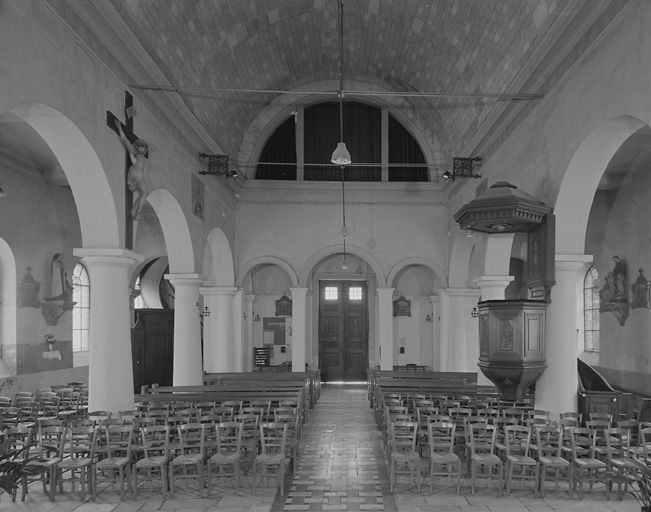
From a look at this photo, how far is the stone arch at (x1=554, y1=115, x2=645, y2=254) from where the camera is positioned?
8898 millimetres

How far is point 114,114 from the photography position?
9.52 metres

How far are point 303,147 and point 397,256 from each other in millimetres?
5066

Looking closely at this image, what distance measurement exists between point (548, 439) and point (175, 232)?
360 inches

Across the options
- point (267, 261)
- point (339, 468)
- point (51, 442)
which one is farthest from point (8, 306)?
point (267, 261)

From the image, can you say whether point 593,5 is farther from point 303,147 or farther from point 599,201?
point 303,147

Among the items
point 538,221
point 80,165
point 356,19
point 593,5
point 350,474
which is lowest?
point 350,474

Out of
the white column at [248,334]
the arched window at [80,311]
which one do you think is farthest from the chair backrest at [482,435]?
the white column at [248,334]

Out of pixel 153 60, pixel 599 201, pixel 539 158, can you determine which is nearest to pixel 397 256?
pixel 599 201

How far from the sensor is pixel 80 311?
656 inches

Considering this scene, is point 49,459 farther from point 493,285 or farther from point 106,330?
point 493,285

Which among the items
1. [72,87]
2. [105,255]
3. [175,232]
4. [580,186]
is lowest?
[105,255]

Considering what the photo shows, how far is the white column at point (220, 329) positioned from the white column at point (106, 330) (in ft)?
30.6

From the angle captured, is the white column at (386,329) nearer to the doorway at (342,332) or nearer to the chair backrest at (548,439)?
the doorway at (342,332)

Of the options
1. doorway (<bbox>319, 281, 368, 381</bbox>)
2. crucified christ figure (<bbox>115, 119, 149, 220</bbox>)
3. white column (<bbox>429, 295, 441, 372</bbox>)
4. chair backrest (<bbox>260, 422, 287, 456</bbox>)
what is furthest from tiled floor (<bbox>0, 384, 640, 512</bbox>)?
doorway (<bbox>319, 281, 368, 381</bbox>)
